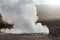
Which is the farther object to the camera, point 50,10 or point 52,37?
point 50,10

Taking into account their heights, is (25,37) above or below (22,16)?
below

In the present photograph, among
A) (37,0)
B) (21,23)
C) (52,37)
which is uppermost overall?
(37,0)

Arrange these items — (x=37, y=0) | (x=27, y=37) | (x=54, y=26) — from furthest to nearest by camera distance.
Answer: (x=37, y=0) < (x=54, y=26) < (x=27, y=37)

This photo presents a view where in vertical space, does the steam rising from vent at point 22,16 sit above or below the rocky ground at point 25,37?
above

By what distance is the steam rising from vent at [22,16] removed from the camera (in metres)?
1.19

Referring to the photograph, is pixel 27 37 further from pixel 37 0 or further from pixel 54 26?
pixel 37 0

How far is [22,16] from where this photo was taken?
3.93 feet

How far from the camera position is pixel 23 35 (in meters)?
1.15

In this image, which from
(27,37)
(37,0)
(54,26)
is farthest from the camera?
(37,0)

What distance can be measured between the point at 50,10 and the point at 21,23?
0.40 metres

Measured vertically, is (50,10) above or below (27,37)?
above

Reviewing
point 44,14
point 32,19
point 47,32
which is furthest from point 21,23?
point 44,14

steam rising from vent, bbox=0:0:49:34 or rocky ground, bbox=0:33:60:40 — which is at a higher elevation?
steam rising from vent, bbox=0:0:49:34

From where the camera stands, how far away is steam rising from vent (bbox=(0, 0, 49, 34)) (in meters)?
1.19
